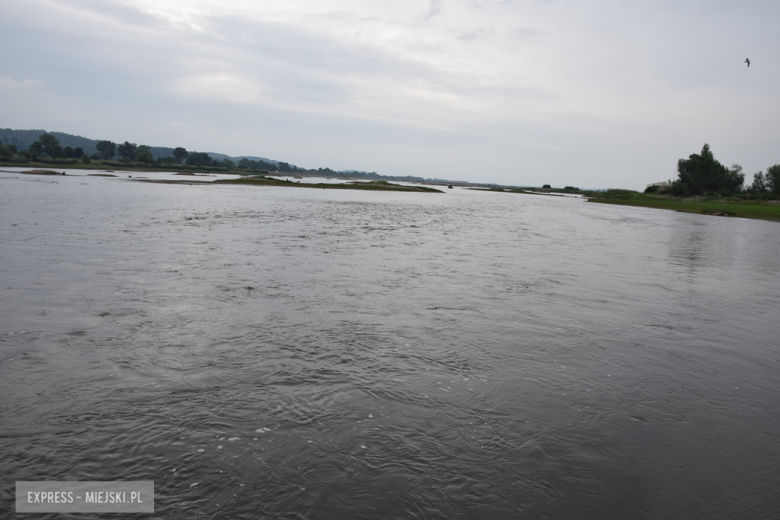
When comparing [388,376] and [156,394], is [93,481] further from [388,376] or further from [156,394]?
[388,376]

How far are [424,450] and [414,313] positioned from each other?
6835 millimetres

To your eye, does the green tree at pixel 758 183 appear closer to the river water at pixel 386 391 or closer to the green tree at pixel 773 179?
the green tree at pixel 773 179

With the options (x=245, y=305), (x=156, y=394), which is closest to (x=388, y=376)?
(x=156, y=394)

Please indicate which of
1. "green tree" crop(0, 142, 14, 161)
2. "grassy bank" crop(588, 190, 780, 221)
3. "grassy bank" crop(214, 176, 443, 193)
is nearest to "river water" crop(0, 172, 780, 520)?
"grassy bank" crop(588, 190, 780, 221)

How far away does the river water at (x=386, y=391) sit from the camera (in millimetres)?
5812

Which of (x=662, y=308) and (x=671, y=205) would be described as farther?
(x=671, y=205)

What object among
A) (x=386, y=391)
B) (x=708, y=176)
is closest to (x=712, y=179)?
(x=708, y=176)

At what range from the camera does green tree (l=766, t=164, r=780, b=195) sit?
113 metres

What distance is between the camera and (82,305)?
1260cm

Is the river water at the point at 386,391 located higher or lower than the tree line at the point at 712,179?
lower

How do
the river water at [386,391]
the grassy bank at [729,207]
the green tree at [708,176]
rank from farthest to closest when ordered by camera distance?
the green tree at [708,176] < the grassy bank at [729,207] < the river water at [386,391]

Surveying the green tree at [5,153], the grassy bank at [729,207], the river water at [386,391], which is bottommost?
the river water at [386,391]

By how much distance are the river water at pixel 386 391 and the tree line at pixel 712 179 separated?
135767 mm

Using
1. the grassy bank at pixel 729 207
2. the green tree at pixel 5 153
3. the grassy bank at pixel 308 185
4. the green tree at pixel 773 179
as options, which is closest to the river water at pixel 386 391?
the grassy bank at pixel 729 207
